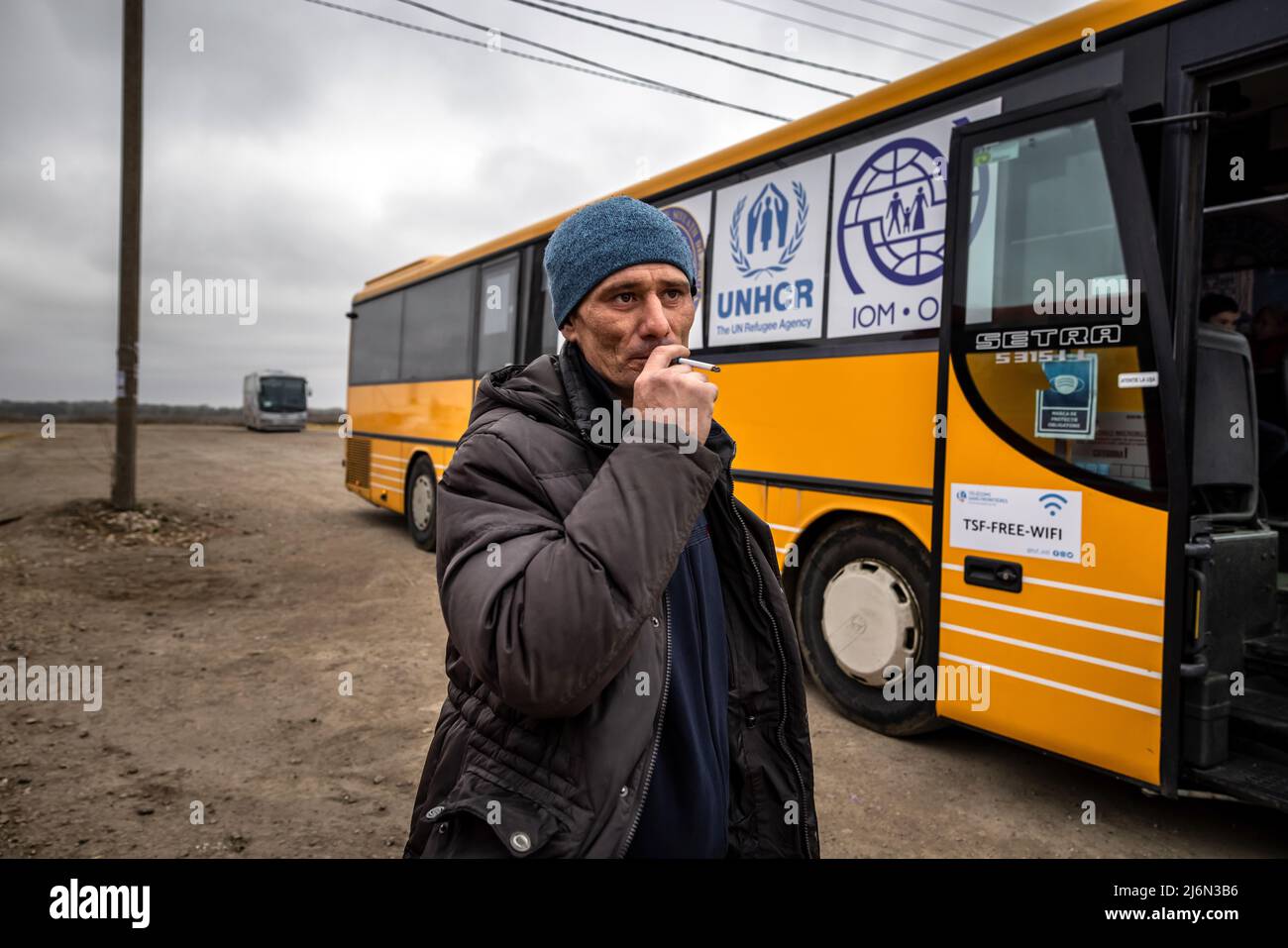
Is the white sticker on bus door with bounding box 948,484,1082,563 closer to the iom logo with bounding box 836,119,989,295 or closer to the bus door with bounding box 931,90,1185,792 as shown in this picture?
the bus door with bounding box 931,90,1185,792

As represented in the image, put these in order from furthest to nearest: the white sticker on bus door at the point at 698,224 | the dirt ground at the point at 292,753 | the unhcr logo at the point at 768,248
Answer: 1. the white sticker on bus door at the point at 698,224
2. the unhcr logo at the point at 768,248
3. the dirt ground at the point at 292,753

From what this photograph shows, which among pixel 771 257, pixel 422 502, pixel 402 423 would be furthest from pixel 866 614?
pixel 402 423

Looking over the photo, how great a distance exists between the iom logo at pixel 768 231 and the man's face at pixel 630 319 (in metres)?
3.68

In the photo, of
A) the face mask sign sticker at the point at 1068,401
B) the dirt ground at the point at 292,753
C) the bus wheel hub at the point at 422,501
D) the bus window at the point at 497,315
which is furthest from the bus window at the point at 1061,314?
the bus wheel hub at the point at 422,501

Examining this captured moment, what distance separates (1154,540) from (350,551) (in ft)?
27.9

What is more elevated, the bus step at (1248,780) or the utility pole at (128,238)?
the utility pole at (128,238)

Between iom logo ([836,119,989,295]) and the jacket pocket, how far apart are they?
3.54 meters

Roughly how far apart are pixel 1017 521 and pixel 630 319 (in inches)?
109

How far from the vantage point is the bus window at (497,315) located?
8594mm

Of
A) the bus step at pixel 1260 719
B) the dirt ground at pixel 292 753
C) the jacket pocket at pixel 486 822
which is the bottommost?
the dirt ground at pixel 292 753

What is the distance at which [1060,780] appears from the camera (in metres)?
3.89

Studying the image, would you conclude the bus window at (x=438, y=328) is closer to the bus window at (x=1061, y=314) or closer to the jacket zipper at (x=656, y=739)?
the bus window at (x=1061, y=314)

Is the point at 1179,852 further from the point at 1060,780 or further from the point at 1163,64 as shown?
the point at 1163,64
